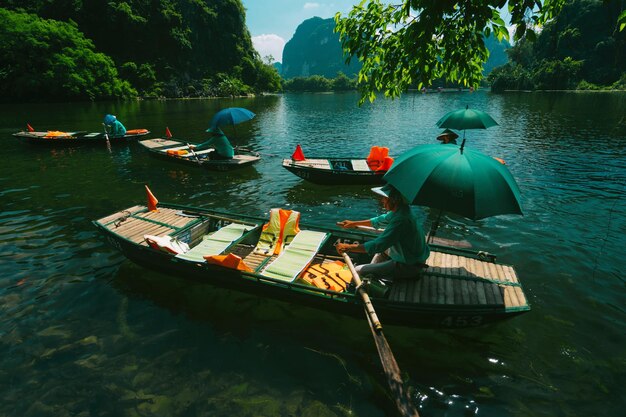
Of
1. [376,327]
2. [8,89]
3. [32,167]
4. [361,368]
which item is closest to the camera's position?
[376,327]

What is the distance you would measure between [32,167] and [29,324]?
19261mm

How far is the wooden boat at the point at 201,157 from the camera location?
20062 millimetres

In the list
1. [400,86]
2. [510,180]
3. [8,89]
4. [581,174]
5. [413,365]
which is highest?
[8,89]

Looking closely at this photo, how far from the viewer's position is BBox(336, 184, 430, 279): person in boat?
6848mm

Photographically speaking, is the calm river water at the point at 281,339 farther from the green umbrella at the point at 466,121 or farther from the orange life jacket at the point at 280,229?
the green umbrella at the point at 466,121

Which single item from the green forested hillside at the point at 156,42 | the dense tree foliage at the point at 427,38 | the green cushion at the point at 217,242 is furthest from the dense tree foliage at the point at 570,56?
the green cushion at the point at 217,242

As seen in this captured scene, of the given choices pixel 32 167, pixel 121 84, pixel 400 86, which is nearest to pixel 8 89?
pixel 121 84

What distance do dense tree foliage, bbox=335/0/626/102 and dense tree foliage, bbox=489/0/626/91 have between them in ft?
394

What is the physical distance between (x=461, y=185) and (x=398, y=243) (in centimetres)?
198

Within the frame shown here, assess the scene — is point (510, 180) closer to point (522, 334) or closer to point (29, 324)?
point (522, 334)

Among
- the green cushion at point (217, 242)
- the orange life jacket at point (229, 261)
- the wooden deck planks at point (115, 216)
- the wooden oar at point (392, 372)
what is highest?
the wooden deck planks at point (115, 216)

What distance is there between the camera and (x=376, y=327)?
242 inches

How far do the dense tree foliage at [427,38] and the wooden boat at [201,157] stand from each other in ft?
44.8

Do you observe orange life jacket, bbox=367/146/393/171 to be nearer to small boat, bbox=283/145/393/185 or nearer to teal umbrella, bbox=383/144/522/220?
small boat, bbox=283/145/393/185
